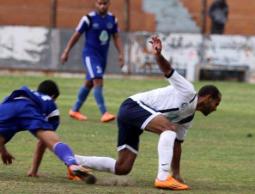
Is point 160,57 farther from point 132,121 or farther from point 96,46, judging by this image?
point 96,46

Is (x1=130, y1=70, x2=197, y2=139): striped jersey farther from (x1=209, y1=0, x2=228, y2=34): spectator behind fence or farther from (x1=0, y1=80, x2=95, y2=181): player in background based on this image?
(x1=209, y1=0, x2=228, y2=34): spectator behind fence

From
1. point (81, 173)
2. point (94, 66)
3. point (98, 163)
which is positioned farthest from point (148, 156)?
point (94, 66)

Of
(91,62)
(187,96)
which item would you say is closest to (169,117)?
(187,96)

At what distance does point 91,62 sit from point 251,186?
7.44 metres

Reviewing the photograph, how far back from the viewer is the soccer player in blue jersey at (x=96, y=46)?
55.1ft

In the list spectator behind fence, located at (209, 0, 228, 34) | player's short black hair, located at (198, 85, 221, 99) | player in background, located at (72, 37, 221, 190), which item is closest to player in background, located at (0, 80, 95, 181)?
player in background, located at (72, 37, 221, 190)

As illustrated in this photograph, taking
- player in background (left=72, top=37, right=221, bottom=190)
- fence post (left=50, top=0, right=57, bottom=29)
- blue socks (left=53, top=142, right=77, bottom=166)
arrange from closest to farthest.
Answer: blue socks (left=53, top=142, right=77, bottom=166), player in background (left=72, top=37, right=221, bottom=190), fence post (left=50, top=0, right=57, bottom=29)

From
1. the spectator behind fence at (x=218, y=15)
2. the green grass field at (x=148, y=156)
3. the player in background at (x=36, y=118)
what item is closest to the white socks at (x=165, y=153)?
the green grass field at (x=148, y=156)

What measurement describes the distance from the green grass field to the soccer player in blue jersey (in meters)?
0.33

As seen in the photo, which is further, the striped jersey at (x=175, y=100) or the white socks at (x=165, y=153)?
the striped jersey at (x=175, y=100)

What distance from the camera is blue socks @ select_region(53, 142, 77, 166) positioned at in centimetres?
912

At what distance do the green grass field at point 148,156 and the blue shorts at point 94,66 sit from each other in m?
0.80

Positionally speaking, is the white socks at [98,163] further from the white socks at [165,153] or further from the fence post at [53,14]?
the fence post at [53,14]

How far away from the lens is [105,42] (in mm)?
17094
